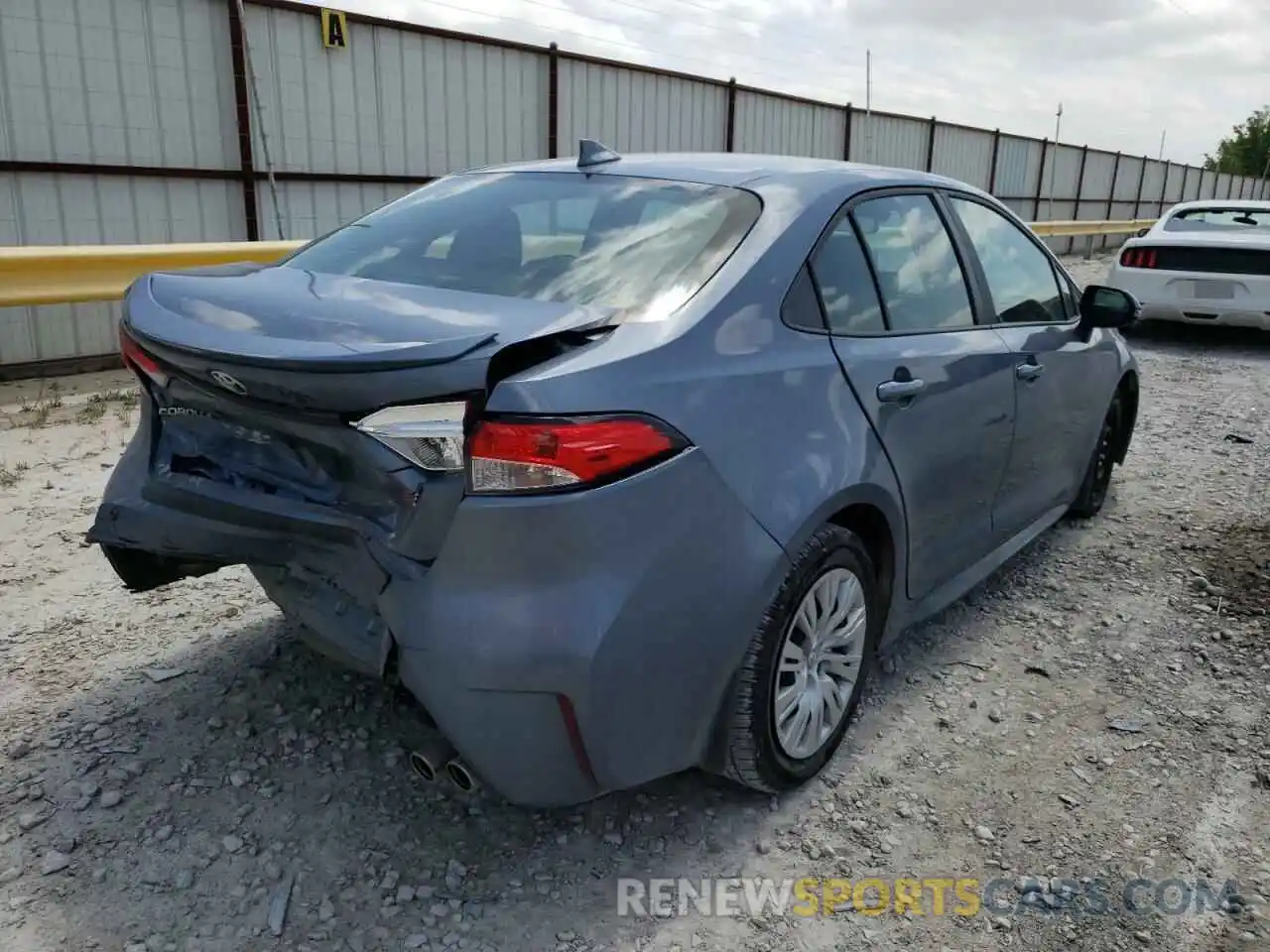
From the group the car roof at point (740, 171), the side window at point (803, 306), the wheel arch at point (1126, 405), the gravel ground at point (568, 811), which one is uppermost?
the car roof at point (740, 171)

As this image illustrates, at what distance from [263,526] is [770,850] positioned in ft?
4.65

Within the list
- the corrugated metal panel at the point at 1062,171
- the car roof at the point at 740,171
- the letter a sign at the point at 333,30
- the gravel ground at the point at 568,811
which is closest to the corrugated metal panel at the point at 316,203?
the letter a sign at the point at 333,30

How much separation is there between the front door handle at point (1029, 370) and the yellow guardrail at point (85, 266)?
4447 mm

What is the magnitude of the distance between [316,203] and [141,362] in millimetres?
7272

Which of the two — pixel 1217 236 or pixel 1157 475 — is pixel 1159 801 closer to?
pixel 1157 475

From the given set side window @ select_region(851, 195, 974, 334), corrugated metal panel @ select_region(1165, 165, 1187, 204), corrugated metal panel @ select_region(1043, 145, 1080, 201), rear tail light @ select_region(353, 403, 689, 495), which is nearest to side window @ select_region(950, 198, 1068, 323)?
side window @ select_region(851, 195, 974, 334)

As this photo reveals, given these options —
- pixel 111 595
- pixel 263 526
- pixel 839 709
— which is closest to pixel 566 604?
pixel 263 526

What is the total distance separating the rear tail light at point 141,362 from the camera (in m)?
2.44

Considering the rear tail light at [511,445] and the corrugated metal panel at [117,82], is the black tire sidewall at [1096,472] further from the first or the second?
the corrugated metal panel at [117,82]

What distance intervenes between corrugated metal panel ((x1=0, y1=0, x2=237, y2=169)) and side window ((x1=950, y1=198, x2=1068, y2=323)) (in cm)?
680

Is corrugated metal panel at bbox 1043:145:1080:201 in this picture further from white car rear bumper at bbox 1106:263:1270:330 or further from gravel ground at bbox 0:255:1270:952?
gravel ground at bbox 0:255:1270:952

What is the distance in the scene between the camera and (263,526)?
2.27 meters

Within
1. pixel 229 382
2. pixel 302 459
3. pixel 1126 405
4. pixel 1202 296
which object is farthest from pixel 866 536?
pixel 1202 296

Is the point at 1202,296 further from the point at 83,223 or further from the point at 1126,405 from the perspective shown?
the point at 83,223
